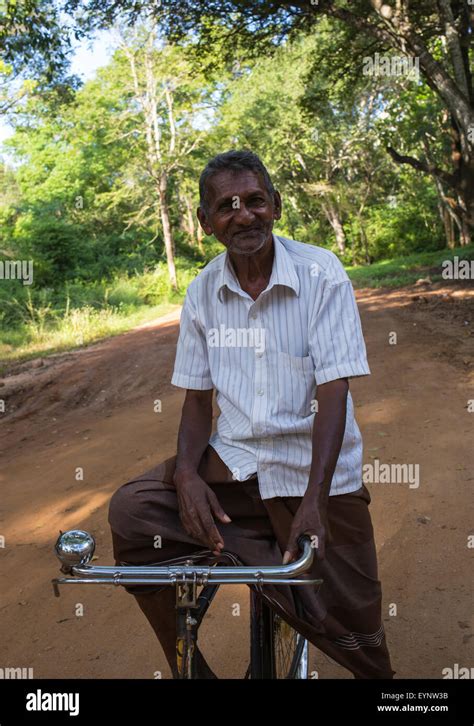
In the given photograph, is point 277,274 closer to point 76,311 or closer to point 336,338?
point 336,338

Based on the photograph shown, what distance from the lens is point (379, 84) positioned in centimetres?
2473

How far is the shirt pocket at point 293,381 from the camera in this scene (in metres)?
2.10

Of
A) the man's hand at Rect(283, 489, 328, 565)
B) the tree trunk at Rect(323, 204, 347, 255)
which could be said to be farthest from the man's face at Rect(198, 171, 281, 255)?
the tree trunk at Rect(323, 204, 347, 255)

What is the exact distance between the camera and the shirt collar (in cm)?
211

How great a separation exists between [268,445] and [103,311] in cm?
1468

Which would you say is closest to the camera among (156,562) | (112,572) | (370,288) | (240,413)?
(112,572)

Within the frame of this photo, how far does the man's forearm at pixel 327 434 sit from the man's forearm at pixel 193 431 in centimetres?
38

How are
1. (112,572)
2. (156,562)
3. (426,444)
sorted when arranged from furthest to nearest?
(426,444), (156,562), (112,572)

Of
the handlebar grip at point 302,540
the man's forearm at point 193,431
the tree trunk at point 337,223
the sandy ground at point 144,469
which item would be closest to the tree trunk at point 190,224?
the tree trunk at point 337,223

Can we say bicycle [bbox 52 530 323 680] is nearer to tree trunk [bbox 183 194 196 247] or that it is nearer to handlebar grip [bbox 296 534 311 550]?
handlebar grip [bbox 296 534 311 550]

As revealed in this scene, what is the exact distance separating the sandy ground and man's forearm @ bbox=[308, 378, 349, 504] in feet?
4.61

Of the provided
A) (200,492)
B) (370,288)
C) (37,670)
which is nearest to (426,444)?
(37,670)

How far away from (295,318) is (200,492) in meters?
0.58
